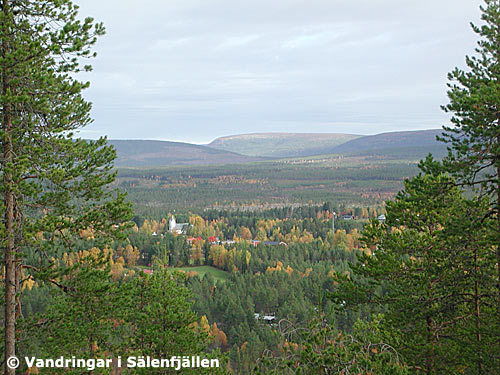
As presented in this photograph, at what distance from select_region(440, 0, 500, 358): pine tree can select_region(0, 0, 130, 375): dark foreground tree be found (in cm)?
750

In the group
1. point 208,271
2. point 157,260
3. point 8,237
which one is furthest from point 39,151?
point 208,271

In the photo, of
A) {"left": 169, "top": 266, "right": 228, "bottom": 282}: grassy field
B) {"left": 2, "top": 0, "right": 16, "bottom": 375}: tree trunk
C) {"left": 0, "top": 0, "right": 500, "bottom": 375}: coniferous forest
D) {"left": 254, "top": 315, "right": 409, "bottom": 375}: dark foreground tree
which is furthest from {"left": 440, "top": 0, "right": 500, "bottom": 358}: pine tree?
{"left": 169, "top": 266, "right": 228, "bottom": 282}: grassy field

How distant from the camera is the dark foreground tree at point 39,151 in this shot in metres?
9.37

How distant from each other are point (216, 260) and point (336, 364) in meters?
64.5

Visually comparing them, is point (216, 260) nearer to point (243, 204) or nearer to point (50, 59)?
point (50, 59)

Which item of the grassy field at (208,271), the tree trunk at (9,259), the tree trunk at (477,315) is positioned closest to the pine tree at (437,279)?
the tree trunk at (477,315)

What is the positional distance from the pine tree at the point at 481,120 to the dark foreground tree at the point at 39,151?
7502 mm

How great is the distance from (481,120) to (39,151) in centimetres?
903

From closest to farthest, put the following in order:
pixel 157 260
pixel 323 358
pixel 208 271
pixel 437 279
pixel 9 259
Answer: pixel 323 358
pixel 9 259
pixel 437 279
pixel 157 260
pixel 208 271

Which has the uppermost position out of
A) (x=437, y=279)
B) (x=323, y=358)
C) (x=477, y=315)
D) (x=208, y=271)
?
(x=323, y=358)

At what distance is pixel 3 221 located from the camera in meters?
9.67

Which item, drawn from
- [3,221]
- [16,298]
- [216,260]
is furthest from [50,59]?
[216,260]

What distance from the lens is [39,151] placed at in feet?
32.0

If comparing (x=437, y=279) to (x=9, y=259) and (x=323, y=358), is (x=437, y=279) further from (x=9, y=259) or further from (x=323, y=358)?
(x=9, y=259)
